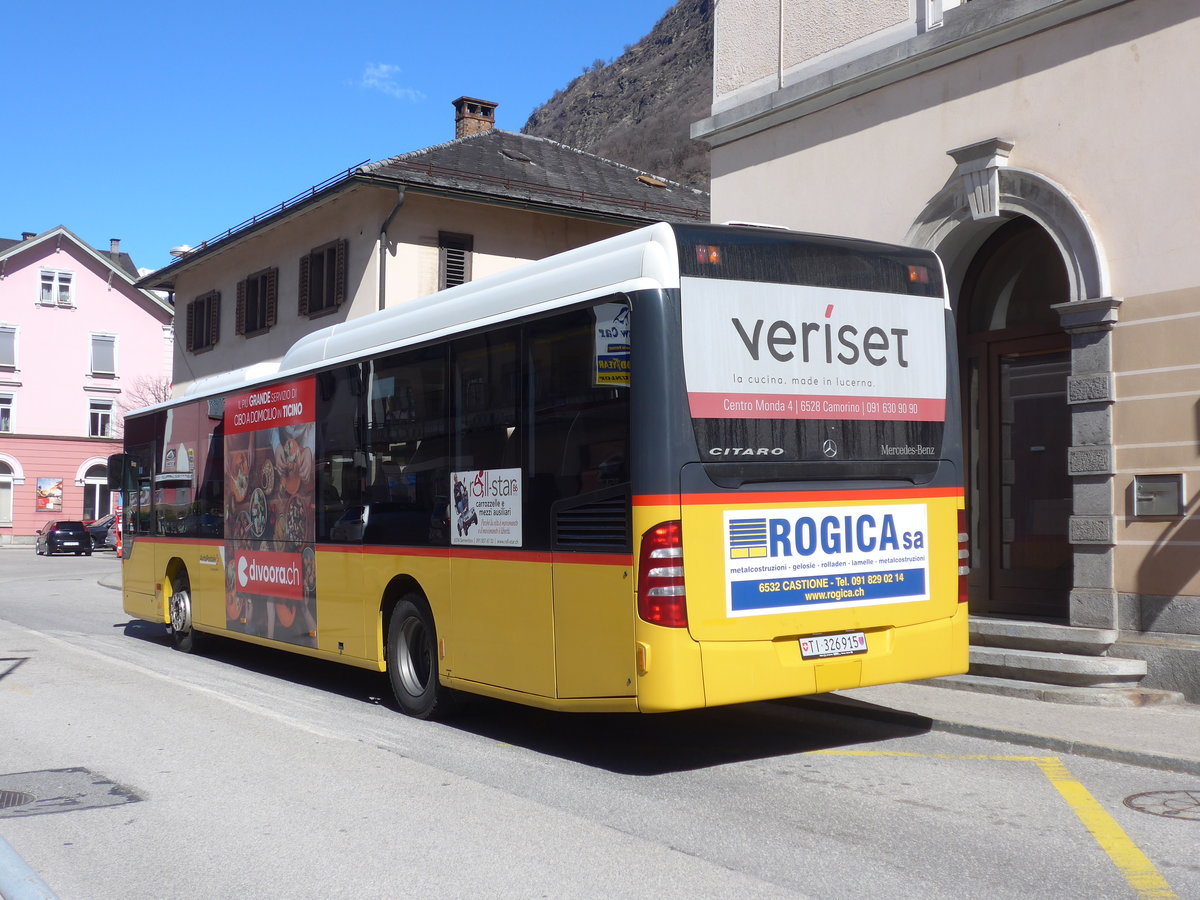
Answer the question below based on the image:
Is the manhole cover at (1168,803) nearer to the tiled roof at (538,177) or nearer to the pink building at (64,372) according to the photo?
the tiled roof at (538,177)

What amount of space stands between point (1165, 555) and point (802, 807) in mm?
5275

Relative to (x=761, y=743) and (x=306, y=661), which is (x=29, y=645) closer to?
(x=306, y=661)

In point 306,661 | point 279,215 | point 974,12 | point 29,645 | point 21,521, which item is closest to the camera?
point 974,12

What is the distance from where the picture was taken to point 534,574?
7.69 m

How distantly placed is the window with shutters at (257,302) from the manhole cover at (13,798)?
74.2 ft

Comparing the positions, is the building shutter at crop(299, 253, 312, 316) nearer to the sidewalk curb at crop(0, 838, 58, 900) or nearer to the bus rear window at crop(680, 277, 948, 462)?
the bus rear window at crop(680, 277, 948, 462)

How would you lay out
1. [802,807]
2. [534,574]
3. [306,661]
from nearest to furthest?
[802,807] → [534,574] → [306,661]

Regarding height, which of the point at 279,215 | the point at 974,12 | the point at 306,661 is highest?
the point at 279,215

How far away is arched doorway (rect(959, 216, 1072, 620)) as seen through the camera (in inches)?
464

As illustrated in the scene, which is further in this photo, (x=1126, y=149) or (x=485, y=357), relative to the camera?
(x=1126, y=149)

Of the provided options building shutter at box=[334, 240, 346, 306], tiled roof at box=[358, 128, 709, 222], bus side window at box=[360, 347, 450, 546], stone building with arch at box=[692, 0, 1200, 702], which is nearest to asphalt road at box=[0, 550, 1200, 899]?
bus side window at box=[360, 347, 450, 546]

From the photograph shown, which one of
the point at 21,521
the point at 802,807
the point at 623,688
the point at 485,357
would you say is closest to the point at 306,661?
the point at 485,357

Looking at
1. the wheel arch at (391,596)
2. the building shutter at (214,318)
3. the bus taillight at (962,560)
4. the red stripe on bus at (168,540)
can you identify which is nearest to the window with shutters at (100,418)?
the building shutter at (214,318)

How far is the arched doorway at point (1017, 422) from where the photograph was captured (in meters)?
11.8
